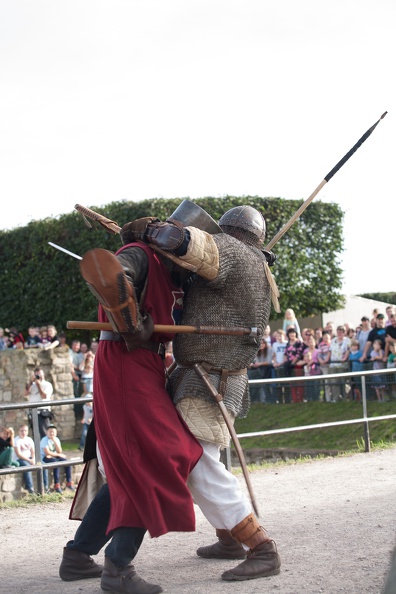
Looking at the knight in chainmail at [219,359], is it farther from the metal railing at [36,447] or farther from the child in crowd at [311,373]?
the child in crowd at [311,373]

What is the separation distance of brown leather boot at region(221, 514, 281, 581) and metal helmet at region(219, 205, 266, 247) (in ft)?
A: 4.42

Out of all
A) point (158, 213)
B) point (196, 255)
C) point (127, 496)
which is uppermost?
point (158, 213)

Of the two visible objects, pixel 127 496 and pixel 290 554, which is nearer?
pixel 127 496

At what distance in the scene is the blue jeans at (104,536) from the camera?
4.05m

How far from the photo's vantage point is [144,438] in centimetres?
405

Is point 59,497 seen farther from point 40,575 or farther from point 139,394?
point 139,394

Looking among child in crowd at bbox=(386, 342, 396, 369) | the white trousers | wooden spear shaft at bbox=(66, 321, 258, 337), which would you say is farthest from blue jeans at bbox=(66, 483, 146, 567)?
child in crowd at bbox=(386, 342, 396, 369)

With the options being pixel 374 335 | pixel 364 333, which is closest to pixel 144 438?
pixel 374 335

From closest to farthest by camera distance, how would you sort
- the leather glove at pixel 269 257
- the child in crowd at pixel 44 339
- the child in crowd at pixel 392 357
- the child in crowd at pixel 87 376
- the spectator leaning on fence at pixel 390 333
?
the leather glove at pixel 269 257, the child in crowd at pixel 392 357, the spectator leaning on fence at pixel 390 333, the child in crowd at pixel 87 376, the child in crowd at pixel 44 339

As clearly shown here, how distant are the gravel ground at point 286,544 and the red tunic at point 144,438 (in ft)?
1.42

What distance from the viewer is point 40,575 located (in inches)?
182

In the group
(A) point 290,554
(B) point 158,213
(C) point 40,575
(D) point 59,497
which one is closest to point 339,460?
(D) point 59,497

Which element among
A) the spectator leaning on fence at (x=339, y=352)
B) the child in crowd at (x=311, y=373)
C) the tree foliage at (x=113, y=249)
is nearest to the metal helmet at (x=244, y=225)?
the child in crowd at (x=311, y=373)

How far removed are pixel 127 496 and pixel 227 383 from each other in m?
0.75
